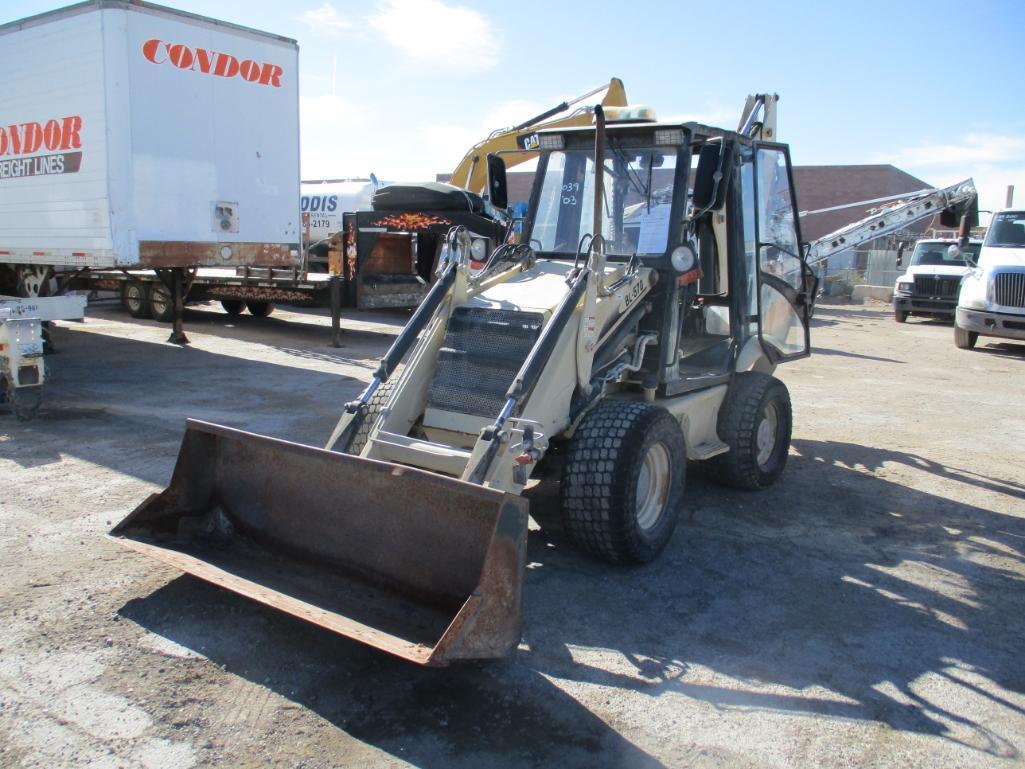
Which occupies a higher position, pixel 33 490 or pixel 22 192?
pixel 22 192

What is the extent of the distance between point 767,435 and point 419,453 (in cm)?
309

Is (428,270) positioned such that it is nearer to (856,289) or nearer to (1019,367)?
(1019,367)

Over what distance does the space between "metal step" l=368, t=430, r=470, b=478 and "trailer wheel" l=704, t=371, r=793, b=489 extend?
2.33 m

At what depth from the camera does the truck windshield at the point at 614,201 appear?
5.71 m

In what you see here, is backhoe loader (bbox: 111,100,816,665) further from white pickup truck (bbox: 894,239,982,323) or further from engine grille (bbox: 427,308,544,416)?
white pickup truck (bbox: 894,239,982,323)

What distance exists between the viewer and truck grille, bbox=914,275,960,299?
64.1ft

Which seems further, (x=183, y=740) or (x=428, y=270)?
(x=428, y=270)

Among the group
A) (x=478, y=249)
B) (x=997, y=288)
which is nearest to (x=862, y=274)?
(x=997, y=288)

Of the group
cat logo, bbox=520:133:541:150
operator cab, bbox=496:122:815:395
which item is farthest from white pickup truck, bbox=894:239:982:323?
cat logo, bbox=520:133:541:150

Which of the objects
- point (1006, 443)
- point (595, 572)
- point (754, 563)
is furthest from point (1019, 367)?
point (595, 572)

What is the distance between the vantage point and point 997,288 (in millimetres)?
14523

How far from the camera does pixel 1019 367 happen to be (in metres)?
13.4

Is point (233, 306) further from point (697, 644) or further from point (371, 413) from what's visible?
point (697, 644)

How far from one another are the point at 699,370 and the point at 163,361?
8.11 meters
